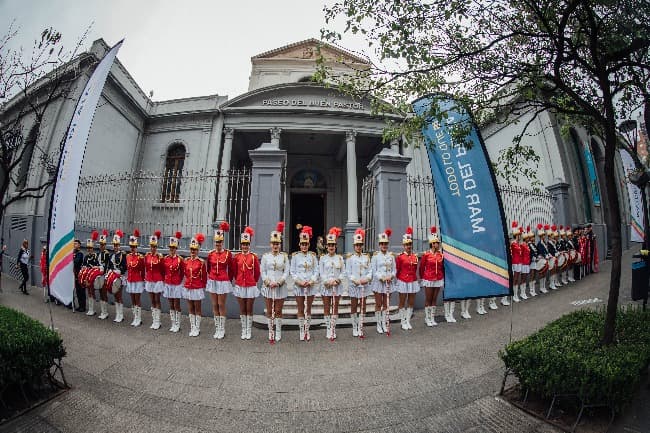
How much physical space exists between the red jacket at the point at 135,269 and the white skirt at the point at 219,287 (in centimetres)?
196

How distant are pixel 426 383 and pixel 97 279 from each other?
25.0 feet

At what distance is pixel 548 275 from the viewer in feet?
33.8

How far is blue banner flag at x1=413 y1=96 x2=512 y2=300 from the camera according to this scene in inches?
142

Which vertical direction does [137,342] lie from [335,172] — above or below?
below

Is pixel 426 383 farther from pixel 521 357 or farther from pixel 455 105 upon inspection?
pixel 455 105

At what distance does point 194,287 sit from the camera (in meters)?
6.23

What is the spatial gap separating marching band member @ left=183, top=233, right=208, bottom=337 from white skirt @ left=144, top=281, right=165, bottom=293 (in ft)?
2.33

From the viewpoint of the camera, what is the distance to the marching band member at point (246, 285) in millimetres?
6004

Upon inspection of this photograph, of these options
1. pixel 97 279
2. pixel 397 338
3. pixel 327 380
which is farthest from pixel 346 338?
pixel 97 279

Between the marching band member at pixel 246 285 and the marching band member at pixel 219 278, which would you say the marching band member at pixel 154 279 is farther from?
the marching band member at pixel 246 285

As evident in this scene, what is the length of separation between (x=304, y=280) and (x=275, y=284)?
0.60m

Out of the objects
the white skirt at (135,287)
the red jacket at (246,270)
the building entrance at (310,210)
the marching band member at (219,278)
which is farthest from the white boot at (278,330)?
the building entrance at (310,210)

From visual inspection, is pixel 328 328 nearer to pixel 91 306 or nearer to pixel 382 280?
pixel 382 280

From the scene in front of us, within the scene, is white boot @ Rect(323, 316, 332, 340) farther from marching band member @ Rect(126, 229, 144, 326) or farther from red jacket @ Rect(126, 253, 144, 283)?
red jacket @ Rect(126, 253, 144, 283)
